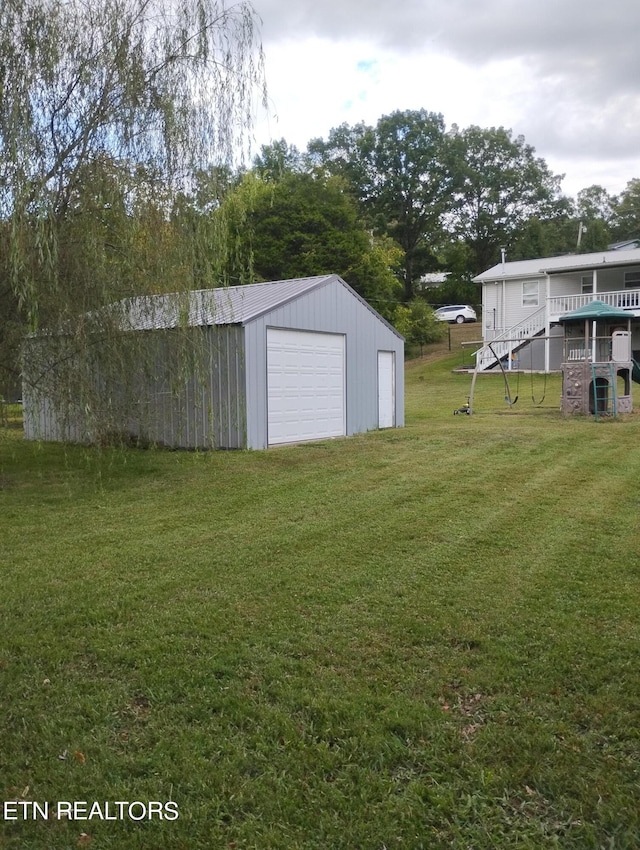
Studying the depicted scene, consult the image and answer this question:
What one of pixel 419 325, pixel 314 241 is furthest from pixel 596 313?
pixel 419 325

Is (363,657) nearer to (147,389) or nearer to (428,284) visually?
(147,389)

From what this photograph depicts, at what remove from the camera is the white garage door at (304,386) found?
39.6 ft

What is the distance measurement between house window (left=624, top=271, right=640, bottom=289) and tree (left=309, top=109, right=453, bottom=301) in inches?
601

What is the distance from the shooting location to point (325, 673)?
3.41 meters

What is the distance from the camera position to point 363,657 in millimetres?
3590

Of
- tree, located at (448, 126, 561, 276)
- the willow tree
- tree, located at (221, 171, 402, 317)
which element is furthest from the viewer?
tree, located at (448, 126, 561, 276)

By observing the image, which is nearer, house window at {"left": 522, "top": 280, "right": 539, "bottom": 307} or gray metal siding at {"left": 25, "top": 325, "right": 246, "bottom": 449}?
gray metal siding at {"left": 25, "top": 325, "right": 246, "bottom": 449}

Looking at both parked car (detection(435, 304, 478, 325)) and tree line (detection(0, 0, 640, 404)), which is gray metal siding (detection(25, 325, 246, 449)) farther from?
parked car (detection(435, 304, 478, 325))

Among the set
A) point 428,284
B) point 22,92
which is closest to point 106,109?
point 22,92

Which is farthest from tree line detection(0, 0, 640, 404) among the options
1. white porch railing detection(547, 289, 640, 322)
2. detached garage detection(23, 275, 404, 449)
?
white porch railing detection(547, 289, 640, 322)

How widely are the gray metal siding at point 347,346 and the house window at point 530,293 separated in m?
15.5

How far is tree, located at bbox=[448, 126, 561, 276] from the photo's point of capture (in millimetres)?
42500

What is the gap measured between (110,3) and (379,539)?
20.3ft

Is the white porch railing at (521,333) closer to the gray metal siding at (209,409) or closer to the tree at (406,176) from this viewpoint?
the tree at (406,176)
